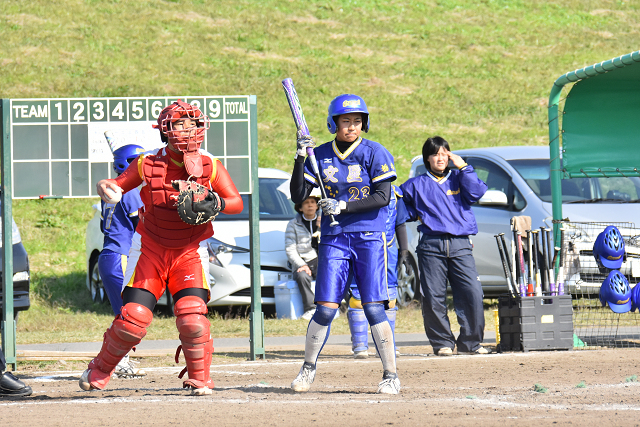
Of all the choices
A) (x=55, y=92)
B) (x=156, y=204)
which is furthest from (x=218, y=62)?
(x=156, y=204)

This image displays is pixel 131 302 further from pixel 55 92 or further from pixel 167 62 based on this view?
pixel 167 62

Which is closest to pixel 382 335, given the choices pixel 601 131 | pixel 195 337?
pixel 195 337

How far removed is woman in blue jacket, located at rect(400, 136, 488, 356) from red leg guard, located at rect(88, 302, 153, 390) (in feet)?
12.0

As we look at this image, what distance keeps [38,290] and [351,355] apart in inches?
293

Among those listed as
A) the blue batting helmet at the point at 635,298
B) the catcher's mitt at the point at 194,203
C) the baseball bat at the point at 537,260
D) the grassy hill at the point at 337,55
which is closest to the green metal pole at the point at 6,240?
the catcher's mitt at the point at 194,203

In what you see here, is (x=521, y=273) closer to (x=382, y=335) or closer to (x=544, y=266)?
(x=544, y=266)

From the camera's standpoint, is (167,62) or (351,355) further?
(167,62)

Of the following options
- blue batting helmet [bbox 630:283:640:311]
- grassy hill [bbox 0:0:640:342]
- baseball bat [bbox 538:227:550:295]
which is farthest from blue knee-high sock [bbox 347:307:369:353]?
grassy hill [bbox 0:0:640:342]

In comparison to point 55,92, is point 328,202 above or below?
below

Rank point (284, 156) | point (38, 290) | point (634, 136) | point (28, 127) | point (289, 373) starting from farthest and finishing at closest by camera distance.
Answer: point (284, 156)
point (38, 290)
point (634, 136)
point (28, 127)
point (289, 373)

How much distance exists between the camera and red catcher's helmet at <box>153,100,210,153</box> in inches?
230

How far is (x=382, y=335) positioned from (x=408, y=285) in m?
6.46

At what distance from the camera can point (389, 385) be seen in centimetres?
593

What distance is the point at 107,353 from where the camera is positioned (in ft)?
19.1
